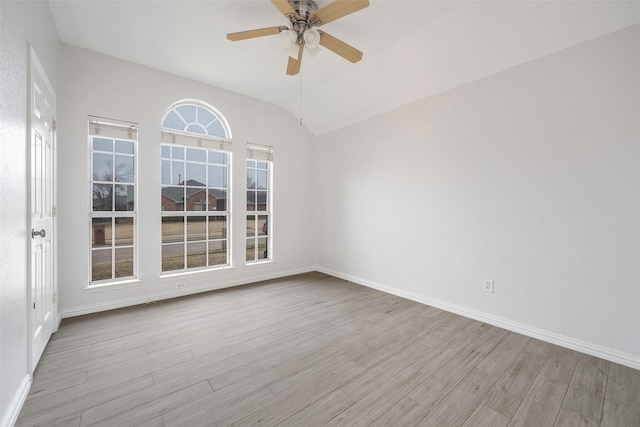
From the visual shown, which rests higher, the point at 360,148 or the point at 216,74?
the point at 216,74

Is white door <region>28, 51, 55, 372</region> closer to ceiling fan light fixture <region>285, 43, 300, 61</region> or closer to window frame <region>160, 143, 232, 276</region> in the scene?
window frame <region>160, 143, 232, 276</region>

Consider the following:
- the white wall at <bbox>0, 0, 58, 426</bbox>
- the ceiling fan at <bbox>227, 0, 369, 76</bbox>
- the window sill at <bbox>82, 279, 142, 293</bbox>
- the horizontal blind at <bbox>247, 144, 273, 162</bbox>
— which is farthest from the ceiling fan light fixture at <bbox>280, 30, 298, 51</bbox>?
the window sill at <bbox>82, 279, 142, 293</bbox>

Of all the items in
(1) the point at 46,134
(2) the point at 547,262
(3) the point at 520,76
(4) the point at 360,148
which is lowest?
(2) the point at 547,262

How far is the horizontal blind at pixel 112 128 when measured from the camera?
308cm

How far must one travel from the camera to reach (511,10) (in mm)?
2262

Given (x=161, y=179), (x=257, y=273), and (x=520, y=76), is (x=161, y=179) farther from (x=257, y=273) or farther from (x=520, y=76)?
(x=520, y=76)

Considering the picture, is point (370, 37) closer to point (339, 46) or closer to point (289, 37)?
point (339, 46)

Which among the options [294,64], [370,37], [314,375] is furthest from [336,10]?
[314,375]

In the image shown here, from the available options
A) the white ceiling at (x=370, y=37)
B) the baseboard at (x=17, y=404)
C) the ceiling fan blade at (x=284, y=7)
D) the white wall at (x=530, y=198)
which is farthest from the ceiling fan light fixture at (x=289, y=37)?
the baseboard at (x=17, y=404)

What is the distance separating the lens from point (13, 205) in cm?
Answer: 153

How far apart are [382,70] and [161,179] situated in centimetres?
314

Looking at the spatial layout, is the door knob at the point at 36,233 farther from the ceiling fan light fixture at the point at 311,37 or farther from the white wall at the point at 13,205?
the ceiling fan light fixture at the point at 311,37

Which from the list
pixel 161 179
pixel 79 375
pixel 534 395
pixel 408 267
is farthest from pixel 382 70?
pixel 79 375

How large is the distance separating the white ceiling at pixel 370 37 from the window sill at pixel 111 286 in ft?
8.72
